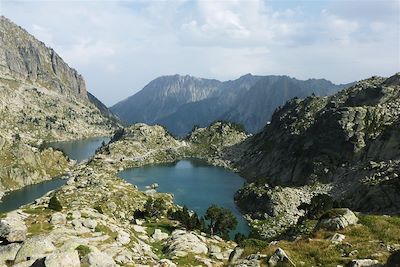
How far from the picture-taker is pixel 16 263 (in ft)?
137

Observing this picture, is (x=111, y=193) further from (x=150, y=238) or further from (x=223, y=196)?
(x=223, y=196)

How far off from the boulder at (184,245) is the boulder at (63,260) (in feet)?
96.9

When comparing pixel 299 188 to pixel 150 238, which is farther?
pixel 299 188

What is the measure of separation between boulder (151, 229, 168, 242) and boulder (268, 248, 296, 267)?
5160 cm

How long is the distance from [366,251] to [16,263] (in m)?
32.0

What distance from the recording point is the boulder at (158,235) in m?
82.6

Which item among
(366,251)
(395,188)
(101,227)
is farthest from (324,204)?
(366,251)

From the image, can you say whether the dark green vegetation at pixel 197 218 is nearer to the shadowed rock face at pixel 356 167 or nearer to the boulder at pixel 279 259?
the shadowed rock face at pixel 356 167

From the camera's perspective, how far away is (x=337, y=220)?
1636 inches

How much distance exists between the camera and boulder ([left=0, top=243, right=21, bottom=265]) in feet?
147

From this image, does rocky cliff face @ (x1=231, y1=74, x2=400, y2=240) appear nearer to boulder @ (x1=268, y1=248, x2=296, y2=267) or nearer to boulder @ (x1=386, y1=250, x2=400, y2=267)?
boulder @ (x1=268, y1=248, x2=296, y2=267)

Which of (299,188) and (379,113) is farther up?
(379,113)

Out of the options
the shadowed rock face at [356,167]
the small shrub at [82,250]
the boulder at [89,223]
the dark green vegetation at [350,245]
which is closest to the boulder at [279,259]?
the dark green vegetation at [350,245]

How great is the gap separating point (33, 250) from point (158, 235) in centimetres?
4331
